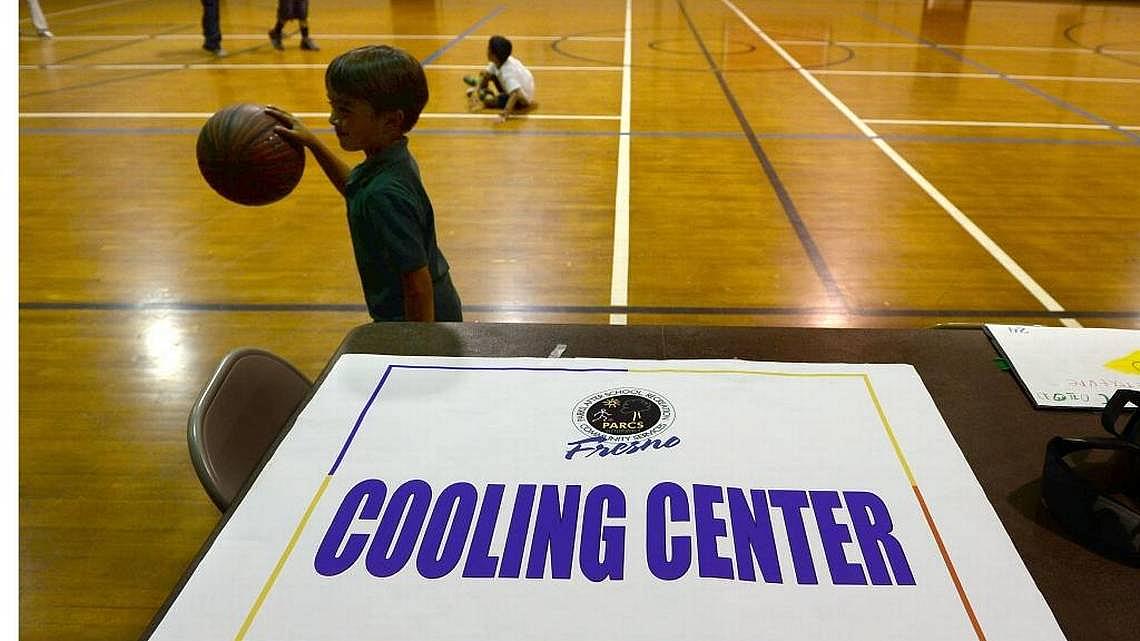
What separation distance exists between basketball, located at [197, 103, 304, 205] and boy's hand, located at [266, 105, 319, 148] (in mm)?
20

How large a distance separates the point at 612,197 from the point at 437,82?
3810 millimetres

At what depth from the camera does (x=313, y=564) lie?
979 mm

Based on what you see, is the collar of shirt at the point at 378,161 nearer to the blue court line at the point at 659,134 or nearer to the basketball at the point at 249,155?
the basketball at the point at 249,155

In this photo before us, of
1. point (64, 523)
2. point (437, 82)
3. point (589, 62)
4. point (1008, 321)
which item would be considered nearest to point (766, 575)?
point (64, 523)

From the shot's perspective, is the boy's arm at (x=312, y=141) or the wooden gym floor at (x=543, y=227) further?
the wooden gym floor at (x=543, y=227)

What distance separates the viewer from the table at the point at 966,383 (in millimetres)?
939

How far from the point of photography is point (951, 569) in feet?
3.16

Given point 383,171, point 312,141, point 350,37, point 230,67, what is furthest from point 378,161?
point 350,37

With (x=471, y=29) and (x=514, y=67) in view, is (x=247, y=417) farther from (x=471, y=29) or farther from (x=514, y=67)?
(x=471, y=29)

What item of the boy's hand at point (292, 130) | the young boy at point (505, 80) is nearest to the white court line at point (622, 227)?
the young boy at point (505, 80)

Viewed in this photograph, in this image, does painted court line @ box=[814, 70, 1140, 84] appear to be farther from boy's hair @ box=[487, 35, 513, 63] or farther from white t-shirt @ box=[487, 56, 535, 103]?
boy's hair @ box=[487, 35, 513, 63]

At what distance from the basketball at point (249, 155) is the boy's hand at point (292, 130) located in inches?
0.8

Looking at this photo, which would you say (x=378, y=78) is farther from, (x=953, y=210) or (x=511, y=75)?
(x=511, y=75)

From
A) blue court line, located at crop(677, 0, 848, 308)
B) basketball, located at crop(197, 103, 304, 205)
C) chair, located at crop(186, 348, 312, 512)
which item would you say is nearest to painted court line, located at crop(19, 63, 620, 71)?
blue court line, located at crop(677, 0, 848, 308)
